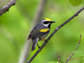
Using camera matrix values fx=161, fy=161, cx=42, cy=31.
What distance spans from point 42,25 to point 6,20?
149 centimetres

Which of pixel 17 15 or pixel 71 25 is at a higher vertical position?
pixel 17 15

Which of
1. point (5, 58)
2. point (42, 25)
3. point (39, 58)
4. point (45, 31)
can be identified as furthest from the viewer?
point (39, 58)

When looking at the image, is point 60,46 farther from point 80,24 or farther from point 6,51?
point 6,51

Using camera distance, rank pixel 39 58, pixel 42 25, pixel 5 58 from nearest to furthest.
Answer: pixel 5 58 → pixel 42 25 → pixel 39 58

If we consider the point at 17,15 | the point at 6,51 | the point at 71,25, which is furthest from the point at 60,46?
the point at 6,51

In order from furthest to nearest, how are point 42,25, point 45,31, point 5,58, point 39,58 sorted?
point 39,58, point 42,25, point 45,31, point 5,58

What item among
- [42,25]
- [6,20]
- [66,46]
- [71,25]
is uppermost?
[6,20]

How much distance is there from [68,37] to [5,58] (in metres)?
2.88

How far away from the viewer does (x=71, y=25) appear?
18.4ft

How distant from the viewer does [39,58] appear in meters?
5.47

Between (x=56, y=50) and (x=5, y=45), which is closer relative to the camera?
(x=5, y=45)

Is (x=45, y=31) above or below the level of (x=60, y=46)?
above

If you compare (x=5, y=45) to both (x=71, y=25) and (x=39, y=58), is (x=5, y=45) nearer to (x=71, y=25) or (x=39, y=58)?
(x=39, y=58)

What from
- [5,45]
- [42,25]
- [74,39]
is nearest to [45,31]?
[42,25]
